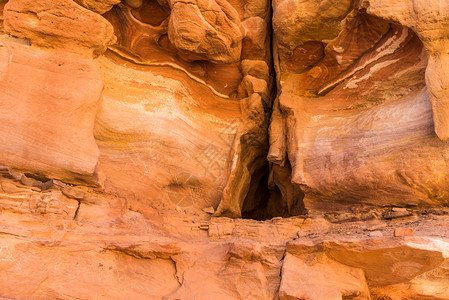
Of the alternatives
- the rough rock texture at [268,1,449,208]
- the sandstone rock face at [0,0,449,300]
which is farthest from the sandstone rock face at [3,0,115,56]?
the rough rock texture at [268,1,449,208]

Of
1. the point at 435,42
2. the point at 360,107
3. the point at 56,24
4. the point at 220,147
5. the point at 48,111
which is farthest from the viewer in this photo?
the point at 220,147

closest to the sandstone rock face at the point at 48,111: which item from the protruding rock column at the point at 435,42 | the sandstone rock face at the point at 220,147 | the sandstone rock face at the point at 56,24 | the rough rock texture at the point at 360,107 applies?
the sandstone rock face at the point at 220,147

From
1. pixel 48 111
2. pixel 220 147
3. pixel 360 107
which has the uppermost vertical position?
pixel 360 107

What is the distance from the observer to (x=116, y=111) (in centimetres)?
537

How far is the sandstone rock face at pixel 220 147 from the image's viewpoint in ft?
12.4

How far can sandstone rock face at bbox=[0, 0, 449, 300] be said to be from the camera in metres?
3.78

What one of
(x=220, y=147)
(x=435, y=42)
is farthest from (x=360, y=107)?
(x=220, y=147)

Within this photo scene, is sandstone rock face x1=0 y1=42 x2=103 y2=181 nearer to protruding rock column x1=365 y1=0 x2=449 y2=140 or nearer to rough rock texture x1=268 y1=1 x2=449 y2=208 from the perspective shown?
rough rock texture x1=268 y1=1 x2=449 y2=208

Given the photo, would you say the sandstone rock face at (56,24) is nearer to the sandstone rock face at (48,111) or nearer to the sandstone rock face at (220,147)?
Answer: the sandstone rock face at (220,147)

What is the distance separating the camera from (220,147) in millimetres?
6016

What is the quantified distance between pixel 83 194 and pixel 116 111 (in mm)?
1440

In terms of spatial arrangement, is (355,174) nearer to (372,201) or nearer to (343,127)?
(372,201)

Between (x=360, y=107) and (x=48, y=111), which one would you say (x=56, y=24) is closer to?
(x=48, y=111)

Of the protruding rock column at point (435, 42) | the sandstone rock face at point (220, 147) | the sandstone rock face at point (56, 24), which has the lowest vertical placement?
the sandstone rock face at point (220, 147)
